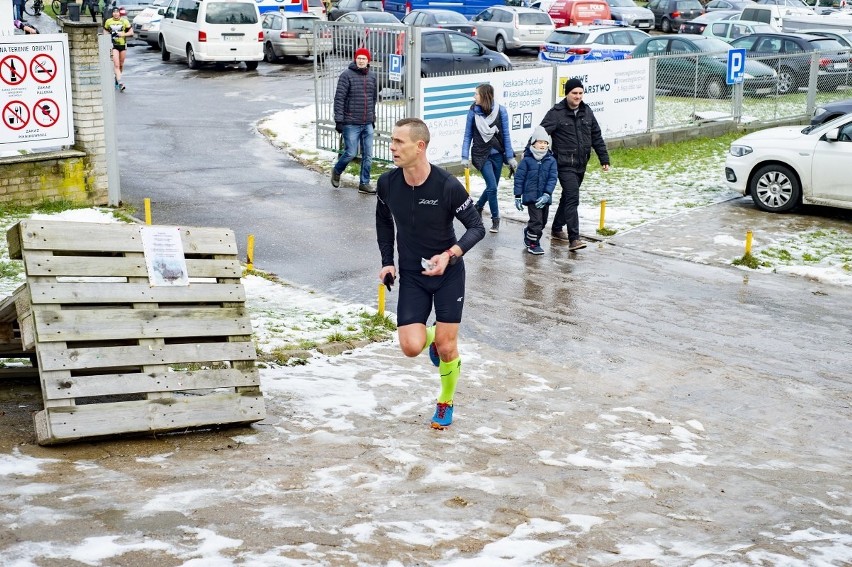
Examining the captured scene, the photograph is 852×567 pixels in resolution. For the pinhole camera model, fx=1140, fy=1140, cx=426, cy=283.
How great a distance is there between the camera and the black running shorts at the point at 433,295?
7395 mm

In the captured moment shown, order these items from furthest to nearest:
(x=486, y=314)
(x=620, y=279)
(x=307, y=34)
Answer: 1. (x=307, y=34)
2. (x=620, y=279)
3. (x=486, y=314)

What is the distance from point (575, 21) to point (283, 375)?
3264cm

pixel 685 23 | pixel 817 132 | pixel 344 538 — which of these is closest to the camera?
pixel 344 538

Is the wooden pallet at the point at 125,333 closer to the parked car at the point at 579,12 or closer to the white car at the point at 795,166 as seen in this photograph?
the white car at the point at 795,166

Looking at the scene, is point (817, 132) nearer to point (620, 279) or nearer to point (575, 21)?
point (620, 279)

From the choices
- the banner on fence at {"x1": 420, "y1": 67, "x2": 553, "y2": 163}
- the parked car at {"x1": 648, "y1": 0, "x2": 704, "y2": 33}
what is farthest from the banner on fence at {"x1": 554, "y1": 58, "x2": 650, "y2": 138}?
the parked car at {"x1": 648, "y1": 0, "x2": 704, "y2": 33}

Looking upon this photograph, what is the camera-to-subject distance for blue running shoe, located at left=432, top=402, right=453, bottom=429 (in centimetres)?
764

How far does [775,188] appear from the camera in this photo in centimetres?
1611

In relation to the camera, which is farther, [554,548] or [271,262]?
[271,262]

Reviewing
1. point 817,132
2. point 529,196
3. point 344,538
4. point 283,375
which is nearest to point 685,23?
point 817,132

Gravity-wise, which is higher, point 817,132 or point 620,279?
point 817,132

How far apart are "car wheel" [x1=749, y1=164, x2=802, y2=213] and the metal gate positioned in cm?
513

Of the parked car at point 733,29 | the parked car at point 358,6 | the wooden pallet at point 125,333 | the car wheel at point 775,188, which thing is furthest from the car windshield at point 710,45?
the wooden pallet at point 125,333

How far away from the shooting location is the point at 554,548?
570 cm
